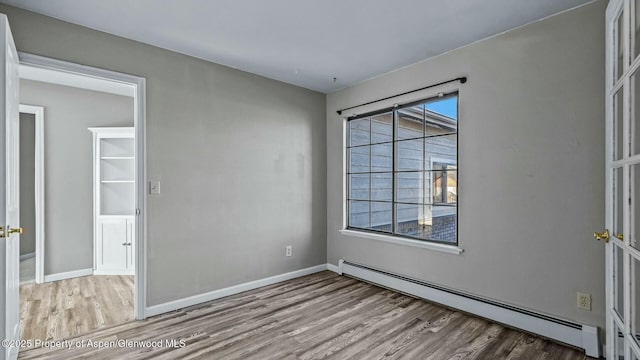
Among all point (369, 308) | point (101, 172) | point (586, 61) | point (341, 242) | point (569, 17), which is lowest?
point (369, 308)

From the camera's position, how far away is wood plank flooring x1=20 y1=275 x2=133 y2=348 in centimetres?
255

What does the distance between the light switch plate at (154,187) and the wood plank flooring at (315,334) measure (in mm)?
1123

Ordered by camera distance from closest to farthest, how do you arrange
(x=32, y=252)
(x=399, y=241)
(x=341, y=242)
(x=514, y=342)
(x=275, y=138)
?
1. (x=514, y=342)
2. (x=399, y=241)
3. (x=275, y=138)
4. (x=341, y=242)
5. (x=32, y=252)

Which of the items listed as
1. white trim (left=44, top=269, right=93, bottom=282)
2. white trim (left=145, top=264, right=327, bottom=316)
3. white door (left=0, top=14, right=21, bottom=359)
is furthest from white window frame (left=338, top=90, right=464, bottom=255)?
white trim (left=44, top=269, right=93, bottom=282)

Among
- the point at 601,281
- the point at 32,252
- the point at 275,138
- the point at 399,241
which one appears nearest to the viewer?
the point at 601,281

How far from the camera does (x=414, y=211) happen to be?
344 centimetres

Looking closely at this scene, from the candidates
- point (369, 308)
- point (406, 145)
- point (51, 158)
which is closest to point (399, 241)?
point (369, 308)

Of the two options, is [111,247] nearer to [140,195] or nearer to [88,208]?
[88,208]

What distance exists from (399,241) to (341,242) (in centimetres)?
93

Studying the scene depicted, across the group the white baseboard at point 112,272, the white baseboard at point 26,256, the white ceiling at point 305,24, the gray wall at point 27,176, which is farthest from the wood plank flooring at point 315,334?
the gray wall at point 27,176

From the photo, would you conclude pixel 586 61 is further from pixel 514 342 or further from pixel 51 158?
pixel 51 158

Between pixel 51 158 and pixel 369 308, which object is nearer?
pixel 369 308

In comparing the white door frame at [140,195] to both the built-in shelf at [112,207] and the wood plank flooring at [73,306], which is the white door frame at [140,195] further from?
the built-in shelf at [112,207]

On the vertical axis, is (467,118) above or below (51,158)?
above
